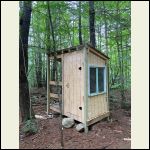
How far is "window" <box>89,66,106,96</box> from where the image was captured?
5.17 m

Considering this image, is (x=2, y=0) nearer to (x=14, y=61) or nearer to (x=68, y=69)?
(x=14, y=61)

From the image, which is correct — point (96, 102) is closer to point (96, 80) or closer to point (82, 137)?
point (96, 80)

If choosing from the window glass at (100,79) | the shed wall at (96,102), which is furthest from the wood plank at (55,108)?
the window glass at (100,79)

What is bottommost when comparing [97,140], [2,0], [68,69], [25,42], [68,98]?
[97,140]

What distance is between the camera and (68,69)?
217 inches

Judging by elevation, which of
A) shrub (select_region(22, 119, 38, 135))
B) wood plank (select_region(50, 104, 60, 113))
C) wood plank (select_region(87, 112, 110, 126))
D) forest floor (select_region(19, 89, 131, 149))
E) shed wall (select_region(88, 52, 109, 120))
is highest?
shed wall (select_region(88, 52, 109, 120))

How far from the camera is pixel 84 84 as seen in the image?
195 inches

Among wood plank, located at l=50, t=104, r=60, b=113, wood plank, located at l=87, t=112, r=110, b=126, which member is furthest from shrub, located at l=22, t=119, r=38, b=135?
wood plank, located at l=87, t=112, r=110, b=126

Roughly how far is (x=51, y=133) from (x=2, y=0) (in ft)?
9.63

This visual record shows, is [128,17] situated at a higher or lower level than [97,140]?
higher

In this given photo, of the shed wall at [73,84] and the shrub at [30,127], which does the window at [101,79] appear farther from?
→ the shrub at [30,127]

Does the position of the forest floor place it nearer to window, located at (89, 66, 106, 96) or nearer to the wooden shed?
the wooden shed

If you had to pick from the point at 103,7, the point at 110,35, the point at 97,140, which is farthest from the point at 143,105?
the point at 110,35

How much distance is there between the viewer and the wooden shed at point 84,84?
16.3ft
